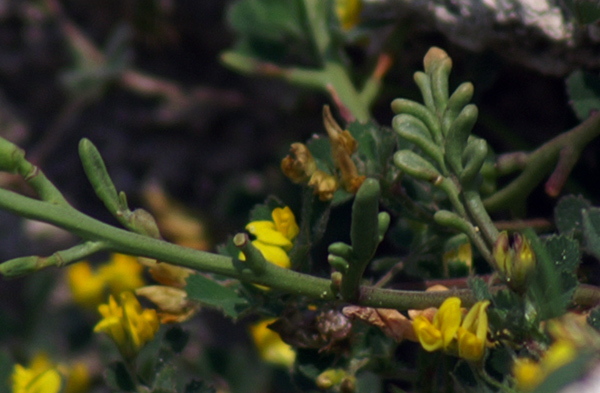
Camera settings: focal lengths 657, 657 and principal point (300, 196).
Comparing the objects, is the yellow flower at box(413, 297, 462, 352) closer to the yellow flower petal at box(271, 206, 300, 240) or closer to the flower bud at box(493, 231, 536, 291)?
the flower bud at box(493, 231, 536, 291)

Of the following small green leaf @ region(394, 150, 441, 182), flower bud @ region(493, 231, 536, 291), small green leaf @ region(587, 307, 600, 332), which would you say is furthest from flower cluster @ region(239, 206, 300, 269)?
small green leaf @ region(587, 307, 600, 332)

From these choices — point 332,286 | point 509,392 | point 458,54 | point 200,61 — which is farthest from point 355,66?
point 509,392

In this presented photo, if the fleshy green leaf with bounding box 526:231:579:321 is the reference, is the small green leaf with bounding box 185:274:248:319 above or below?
below

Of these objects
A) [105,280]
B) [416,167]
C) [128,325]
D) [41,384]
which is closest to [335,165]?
[416,167]

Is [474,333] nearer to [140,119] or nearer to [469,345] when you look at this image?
[469,345]

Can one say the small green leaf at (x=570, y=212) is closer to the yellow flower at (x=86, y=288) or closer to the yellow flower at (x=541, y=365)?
the yellow flower at (x=541, y=365)
